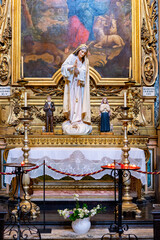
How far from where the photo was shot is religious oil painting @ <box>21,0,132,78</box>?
9.32 meters

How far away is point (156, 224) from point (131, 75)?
4774mm

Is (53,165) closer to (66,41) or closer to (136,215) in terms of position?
(136,215)

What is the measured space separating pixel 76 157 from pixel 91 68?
258 cm

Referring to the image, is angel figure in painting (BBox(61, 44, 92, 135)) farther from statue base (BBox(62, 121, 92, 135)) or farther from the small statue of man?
the small statue of man

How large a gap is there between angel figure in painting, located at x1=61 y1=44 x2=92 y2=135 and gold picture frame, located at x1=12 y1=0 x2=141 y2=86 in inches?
31.9

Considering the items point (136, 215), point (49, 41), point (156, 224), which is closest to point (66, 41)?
point (49, 41)

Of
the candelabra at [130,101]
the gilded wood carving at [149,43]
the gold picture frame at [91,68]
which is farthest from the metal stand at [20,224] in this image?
the gilded wood carving at [149,43]

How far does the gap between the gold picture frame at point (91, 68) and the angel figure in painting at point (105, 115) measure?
2.56ft

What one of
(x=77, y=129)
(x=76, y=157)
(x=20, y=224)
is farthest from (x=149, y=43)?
(x=20, y=224)

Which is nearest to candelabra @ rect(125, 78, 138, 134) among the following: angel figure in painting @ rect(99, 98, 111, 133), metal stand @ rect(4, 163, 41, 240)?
angel figure in painting @ rect(99, 98, 111, 133)

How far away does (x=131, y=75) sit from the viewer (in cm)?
935

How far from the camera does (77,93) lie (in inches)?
331

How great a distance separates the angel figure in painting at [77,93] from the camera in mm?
8266

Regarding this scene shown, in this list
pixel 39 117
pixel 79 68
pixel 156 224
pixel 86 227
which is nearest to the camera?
pixel 156 224
